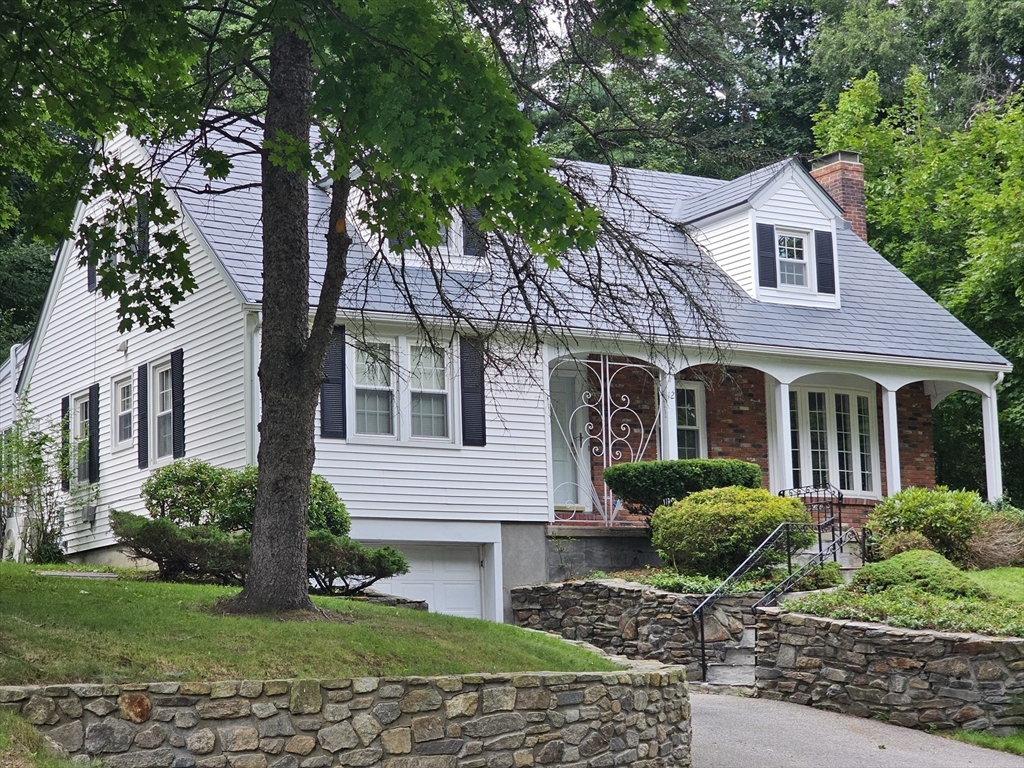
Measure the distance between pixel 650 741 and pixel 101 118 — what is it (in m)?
6.62

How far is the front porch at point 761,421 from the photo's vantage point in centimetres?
2059

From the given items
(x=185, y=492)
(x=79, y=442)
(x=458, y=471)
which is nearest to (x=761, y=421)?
(x=458, y=471)

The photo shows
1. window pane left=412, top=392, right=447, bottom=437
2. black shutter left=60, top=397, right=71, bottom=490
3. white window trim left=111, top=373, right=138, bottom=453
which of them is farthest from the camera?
black shutter left=60, top=397, right=71, bottom=490

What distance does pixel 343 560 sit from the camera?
13758 mm

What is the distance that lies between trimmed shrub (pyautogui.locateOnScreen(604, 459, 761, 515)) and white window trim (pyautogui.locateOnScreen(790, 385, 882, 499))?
389cm

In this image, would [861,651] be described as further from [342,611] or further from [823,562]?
[342,611]

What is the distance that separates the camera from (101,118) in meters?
10.2

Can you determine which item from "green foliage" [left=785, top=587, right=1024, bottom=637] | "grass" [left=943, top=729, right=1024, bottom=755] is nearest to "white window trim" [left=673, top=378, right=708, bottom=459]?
A: "green foliage" [left=785, top=587, right=1024, bottom=637]

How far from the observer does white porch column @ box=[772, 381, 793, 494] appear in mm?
21438

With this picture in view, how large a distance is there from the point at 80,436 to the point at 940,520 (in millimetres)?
13618

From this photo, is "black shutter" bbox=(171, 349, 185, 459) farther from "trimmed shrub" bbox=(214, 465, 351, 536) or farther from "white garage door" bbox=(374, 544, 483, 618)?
"trimmed shrub" bbox=(214, 465, 351, 536)

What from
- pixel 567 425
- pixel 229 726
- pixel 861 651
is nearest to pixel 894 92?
pixel 567 425

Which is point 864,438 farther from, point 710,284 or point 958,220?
point 958,220

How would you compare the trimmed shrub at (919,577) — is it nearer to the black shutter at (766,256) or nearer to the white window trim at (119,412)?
the black shutter at (766,256)
